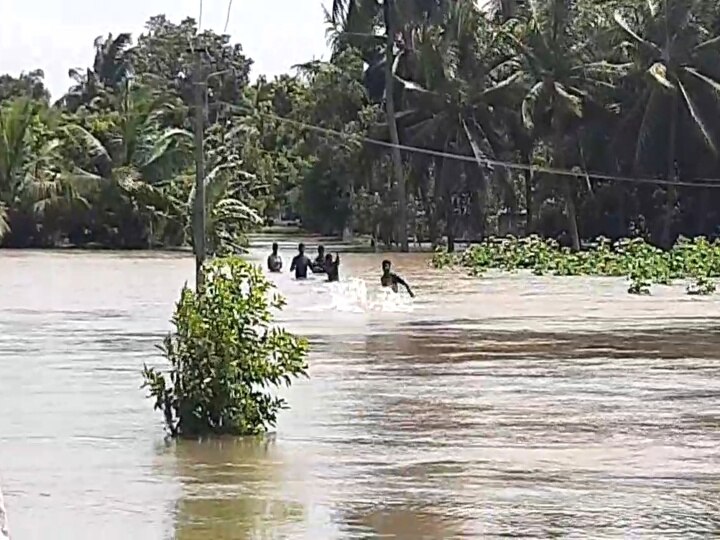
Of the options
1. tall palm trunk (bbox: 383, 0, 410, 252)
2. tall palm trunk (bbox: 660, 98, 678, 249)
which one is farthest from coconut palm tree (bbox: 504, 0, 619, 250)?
tall palm trunk (bbox: 383, 0, 410, 252)

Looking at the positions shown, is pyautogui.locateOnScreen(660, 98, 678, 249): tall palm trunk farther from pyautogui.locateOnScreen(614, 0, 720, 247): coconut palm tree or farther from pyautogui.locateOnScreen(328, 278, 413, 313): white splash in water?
pyautogui.locateOnScreen(328, 278, 413, 313): white splash in water

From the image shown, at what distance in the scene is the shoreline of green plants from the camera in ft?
118

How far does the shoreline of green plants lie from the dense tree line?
5.74 m

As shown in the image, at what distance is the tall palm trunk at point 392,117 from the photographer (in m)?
53.8

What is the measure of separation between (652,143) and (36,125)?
21575mm

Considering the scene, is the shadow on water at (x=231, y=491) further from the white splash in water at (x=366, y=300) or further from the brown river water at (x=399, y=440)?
the white splash in water at (x=366, y=300)

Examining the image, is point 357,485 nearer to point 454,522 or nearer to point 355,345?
point 454,522

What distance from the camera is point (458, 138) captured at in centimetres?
5400

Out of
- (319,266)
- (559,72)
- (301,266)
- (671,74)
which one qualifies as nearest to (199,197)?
(301,266)

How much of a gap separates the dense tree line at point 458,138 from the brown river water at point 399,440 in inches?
1009

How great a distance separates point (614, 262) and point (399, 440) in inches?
1129

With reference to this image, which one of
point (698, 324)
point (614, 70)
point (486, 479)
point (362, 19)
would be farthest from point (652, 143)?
point (486, 479)

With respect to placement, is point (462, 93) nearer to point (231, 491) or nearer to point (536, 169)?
point (536, 169)

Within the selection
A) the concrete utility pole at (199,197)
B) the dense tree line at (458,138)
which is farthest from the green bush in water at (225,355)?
the dense tree line at (458,138)
